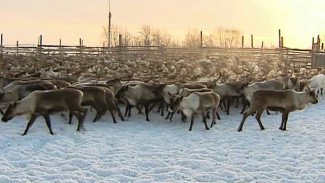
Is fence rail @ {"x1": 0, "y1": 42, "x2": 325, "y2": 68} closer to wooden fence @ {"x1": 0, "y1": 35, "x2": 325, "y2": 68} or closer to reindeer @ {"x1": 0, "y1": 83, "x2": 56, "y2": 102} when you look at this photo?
wooden fence @ {"x1": 0, "y1": 35, "x2": 325, "y2": 68}

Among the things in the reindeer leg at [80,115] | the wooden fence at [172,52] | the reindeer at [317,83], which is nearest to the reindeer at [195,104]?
the reindeer leg at [80,115]

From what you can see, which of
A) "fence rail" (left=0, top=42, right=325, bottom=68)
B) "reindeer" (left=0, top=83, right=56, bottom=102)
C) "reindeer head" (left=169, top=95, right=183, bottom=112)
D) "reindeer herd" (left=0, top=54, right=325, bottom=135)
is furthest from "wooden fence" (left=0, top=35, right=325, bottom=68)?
"reindeer head" (left=169, top=95, right=183, bottom=112)

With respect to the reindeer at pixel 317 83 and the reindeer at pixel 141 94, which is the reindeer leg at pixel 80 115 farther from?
the reindeer at pixel 317 83

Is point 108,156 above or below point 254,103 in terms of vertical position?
below

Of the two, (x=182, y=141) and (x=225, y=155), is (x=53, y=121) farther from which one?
(x=225, y=155)

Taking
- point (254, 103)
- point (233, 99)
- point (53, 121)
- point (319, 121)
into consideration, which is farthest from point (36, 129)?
point (319, 121)

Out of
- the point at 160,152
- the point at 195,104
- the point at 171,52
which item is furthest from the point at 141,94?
the point at 171,52

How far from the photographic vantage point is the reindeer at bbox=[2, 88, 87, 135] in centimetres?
880

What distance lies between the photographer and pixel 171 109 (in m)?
10.1

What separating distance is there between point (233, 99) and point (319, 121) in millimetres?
2694

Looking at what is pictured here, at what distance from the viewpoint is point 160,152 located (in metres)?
7.56

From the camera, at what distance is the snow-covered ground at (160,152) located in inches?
247

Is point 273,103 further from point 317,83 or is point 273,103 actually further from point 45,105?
point 317,83

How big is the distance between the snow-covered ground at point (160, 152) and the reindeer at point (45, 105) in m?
0.36
